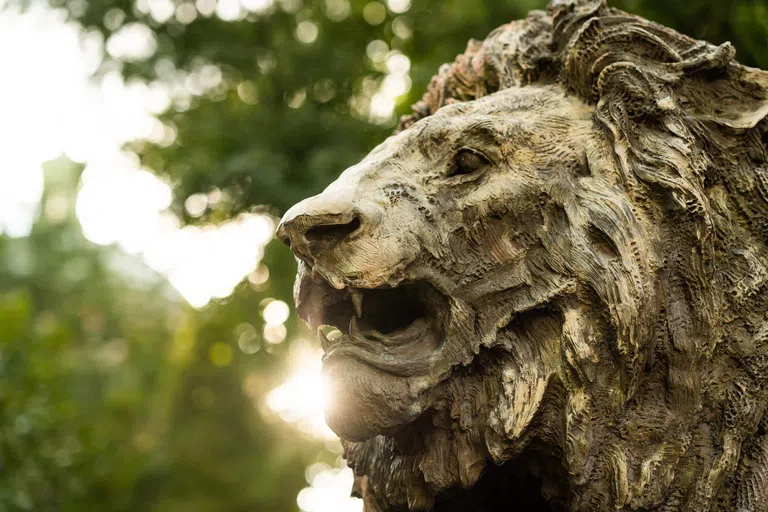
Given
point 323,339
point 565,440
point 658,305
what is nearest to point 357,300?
point 323,339

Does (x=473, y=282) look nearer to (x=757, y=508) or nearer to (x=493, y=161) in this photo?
(x=493, y=161)

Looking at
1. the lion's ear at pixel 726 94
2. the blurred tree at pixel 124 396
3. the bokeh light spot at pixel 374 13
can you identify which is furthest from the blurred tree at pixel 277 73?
the lion's ear at pixel 726 94

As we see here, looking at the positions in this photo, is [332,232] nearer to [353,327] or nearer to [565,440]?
[353,327]

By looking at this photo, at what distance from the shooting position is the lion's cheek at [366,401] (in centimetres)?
180

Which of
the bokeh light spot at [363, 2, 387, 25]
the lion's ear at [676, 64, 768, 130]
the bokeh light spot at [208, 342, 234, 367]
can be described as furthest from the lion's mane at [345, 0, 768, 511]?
the bokeh light spot at [208, 342, 234, 367]

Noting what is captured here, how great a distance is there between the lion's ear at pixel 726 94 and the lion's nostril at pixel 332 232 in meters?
0.92

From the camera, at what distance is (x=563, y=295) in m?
1.89

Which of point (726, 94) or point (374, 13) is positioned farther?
point (374, 13)

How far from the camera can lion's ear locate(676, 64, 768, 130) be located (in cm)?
216

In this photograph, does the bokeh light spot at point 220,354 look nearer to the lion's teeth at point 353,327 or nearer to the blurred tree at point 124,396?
the blurred tree at point 124,396

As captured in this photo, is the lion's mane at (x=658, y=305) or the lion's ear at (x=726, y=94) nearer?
the lion's mane at (x=658, y=305)

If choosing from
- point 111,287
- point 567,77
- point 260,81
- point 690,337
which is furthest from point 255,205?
point 111,287

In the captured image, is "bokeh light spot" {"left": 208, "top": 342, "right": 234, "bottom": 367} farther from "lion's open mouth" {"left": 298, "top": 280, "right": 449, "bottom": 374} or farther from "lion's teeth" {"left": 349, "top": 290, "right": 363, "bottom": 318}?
"lion's teeth" {"left": 349, "top": 290, "right": 363, "bottom": 318}

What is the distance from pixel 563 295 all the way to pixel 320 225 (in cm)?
55
